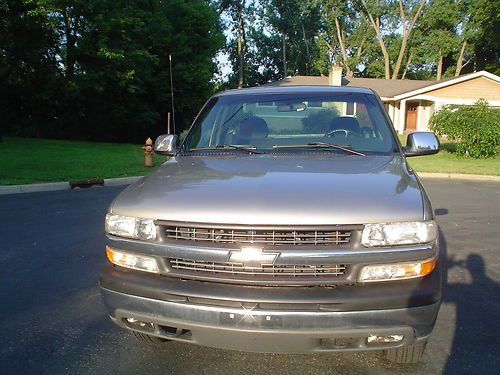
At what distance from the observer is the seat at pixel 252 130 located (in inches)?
152

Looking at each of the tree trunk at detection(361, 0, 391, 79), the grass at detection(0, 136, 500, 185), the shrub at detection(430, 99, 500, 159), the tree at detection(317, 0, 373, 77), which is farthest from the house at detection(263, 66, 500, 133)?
the tree at detection(317, 0, 373, 77)

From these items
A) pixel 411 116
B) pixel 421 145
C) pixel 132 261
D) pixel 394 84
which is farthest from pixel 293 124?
pixel 394 84

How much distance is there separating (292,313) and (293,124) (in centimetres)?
201

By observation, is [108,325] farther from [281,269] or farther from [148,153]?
[148,153]

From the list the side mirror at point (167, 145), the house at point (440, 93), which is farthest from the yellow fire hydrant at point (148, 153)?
the house at point (440, 93)

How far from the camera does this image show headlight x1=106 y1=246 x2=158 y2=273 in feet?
8.45

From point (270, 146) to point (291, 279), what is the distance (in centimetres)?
155

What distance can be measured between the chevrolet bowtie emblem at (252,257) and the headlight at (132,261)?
489 mm

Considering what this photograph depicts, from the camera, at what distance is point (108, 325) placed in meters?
3.53

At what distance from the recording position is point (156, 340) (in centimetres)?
310

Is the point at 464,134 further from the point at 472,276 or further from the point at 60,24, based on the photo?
the point at 60,24

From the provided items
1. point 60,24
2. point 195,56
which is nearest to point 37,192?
point 60,24

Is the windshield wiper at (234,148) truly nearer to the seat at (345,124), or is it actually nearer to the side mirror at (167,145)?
the side mirror at (167,145)

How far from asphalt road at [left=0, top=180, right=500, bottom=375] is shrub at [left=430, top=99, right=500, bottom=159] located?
1150 centimetres
